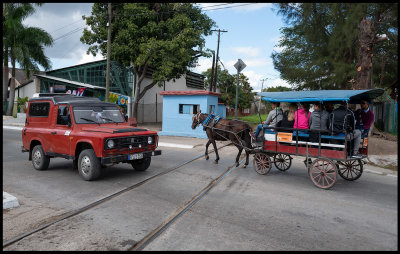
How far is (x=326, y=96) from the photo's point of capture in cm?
672

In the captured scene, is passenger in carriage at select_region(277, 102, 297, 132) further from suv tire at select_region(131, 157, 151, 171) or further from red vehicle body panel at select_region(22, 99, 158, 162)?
suv tire at select_region(131, 157, 151, 171)

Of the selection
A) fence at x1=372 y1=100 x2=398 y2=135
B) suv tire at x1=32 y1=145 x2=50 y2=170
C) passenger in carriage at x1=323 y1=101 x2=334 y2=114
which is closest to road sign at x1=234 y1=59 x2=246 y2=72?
passenger in carriage at x1=323 y1=101 x2=334 y2=114

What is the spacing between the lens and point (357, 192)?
6496mm

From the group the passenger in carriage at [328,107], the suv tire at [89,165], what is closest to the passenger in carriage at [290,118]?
the passenger in carriage at [328,107]

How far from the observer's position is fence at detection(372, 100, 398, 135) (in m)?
18.2

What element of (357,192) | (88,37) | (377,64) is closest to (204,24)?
(88,37)

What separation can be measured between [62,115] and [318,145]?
23.2 feet

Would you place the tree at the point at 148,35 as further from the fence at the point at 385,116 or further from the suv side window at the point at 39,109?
the fence at the point at 385,116

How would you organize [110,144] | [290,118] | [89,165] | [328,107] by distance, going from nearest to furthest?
[110,144] < [89,165] < [328,107] < [290,118]

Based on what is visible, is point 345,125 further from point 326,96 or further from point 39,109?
point 39,109

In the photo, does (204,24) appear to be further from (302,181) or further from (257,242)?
(257,242)

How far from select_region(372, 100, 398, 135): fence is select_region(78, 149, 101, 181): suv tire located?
61.4 ft

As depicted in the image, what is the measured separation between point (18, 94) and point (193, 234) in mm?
39622

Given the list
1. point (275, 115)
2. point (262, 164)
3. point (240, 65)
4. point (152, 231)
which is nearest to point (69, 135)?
point (152, 231)
